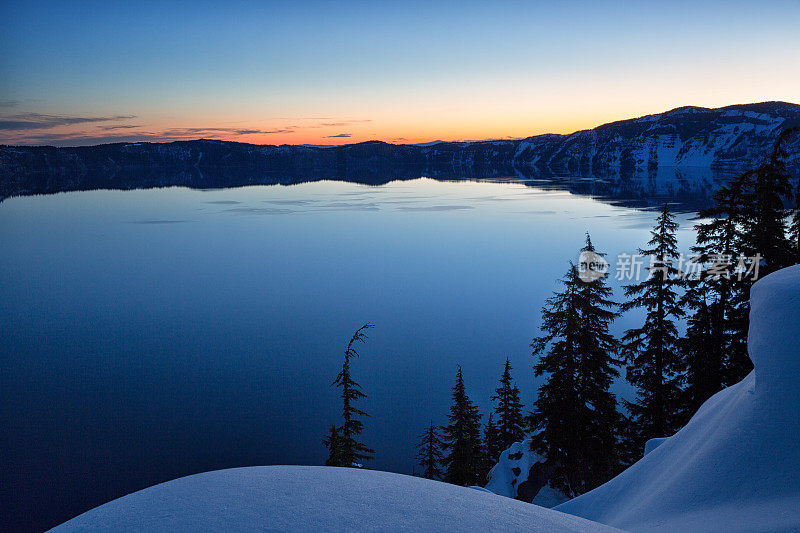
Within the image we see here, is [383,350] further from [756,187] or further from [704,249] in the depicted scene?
[756,187]

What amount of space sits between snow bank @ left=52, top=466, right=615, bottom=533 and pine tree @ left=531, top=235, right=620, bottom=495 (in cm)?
1459

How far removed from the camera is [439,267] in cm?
6825

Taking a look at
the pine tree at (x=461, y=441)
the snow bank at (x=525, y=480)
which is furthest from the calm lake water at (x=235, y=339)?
the snow bank at (x=525, y=480)

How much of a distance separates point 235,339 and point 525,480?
31.0 m

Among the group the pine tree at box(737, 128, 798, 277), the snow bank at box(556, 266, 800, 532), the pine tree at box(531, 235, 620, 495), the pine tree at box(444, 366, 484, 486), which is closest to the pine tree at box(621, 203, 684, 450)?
the pine tree at box(531, 235, 620, 495)

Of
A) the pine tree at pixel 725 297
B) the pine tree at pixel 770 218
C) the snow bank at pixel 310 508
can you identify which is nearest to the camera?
the snow bank at pixel 310 508

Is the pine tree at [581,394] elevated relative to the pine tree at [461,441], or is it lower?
elevated

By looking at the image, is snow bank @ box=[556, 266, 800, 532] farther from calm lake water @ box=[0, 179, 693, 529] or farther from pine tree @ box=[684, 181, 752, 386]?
calm lake water @ box=[0, 179, 693, 529]

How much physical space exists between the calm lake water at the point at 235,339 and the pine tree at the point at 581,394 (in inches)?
598

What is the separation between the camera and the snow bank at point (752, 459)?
5344 mm

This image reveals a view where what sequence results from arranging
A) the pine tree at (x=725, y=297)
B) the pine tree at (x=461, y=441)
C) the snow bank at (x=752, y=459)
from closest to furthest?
1. the snow bank at (x=752, y=459)
2. the pine tree at (x=725, y=297)
3. the pine tree at (x=461, y=441)

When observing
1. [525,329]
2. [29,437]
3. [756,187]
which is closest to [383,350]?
[525,329]

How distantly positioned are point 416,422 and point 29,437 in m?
27.4

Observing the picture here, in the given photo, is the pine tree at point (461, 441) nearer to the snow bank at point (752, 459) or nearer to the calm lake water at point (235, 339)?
the calm lake water at point (235, 339)
